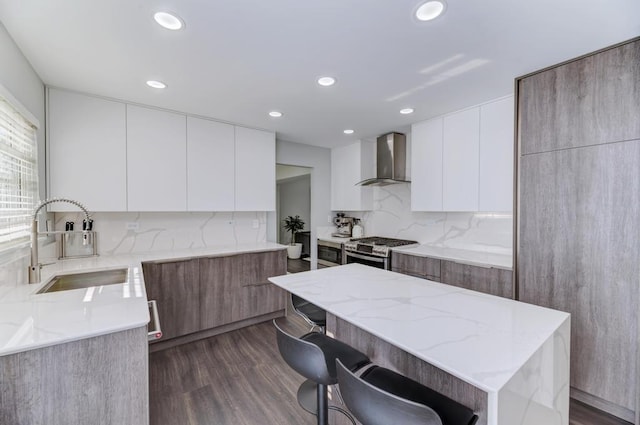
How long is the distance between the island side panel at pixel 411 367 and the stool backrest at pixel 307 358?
28 centimetres

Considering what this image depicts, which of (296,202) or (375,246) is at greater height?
(296,202)

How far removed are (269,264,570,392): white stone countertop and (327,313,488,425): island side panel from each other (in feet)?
0.34

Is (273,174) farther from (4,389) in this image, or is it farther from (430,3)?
(4,389)

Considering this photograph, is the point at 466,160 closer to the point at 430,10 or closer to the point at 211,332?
the point at 430,10

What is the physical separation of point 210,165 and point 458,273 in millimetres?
2878

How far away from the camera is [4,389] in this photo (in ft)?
3.19

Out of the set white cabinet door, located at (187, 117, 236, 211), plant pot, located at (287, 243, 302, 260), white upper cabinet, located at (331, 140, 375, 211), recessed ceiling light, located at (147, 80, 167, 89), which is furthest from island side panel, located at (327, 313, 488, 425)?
plant pot, located at (287, 243, 302, 260)

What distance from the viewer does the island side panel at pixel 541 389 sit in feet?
2.70

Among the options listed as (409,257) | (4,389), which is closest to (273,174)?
(409,257)

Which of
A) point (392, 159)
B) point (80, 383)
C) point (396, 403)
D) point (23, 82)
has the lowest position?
point (80, 383)

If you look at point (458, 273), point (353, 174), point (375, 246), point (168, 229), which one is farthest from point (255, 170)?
point (458, 273)

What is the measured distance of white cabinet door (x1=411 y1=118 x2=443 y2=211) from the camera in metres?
3.04

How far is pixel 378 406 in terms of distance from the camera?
85cm

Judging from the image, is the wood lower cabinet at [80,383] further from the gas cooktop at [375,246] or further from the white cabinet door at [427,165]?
the white cabinet door at [427,165]
